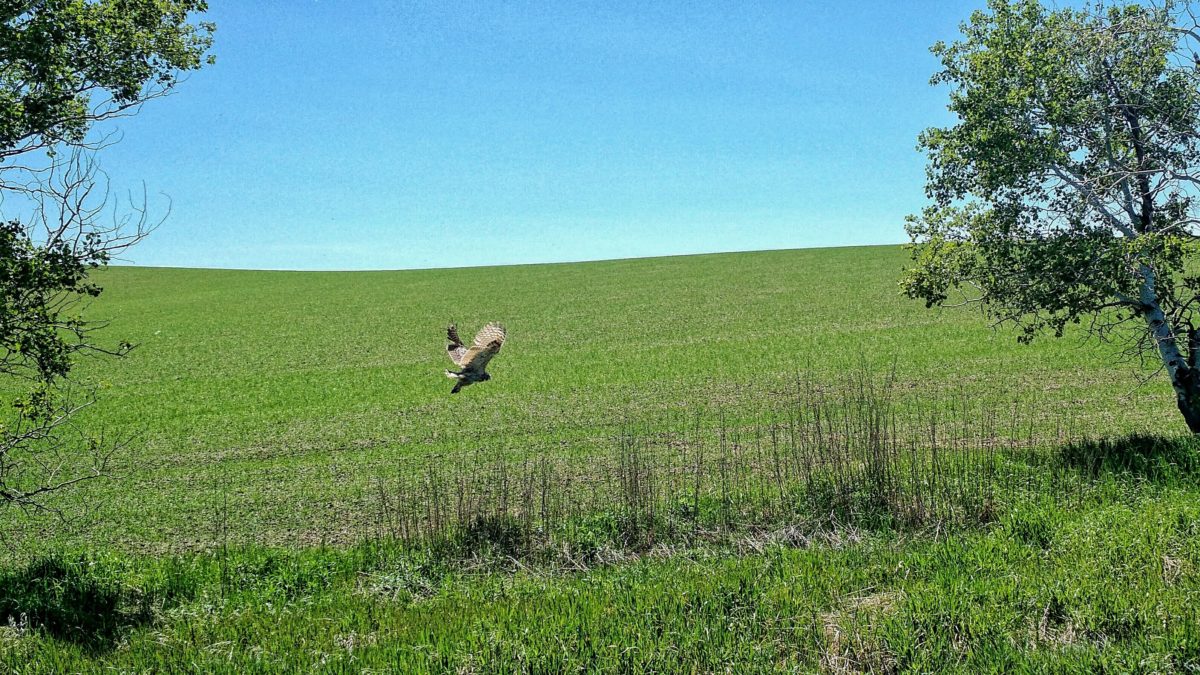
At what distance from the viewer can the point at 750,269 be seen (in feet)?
204

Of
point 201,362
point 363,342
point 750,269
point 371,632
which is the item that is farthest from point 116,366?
point 750,269

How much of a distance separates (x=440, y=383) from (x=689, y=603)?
19141 mm

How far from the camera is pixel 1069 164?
460 inches

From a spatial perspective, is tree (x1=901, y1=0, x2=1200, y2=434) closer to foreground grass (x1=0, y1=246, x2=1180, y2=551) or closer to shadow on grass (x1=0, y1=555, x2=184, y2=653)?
foreground grass (x1=0, y1=246, x2=1180, y2=551)

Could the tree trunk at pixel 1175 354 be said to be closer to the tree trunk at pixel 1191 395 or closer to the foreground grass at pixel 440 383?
the tree trunk at pixel 1191 395

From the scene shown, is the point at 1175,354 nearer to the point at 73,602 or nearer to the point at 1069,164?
the point at 1069,164

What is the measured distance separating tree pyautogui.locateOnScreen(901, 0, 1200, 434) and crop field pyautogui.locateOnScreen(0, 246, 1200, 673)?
6.41 ft

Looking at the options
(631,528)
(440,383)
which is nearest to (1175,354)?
(631,528)

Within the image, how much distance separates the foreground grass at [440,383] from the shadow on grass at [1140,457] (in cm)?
232

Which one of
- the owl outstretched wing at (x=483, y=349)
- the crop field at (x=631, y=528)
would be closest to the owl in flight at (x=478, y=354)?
the owl outstretched wing at (x=483, y=349)

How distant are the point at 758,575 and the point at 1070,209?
26.0 ft

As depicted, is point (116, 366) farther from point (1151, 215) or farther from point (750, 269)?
point (750, 269)

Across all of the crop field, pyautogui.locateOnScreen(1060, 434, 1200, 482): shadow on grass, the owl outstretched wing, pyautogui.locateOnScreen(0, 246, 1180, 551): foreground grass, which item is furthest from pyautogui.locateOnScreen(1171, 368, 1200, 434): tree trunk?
the owl outstretched wing

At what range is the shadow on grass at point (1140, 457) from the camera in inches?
412
